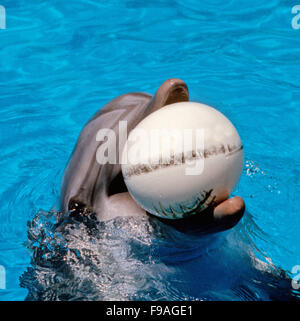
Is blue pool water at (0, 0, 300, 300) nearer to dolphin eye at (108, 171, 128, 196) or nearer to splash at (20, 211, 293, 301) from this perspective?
splash at (20, 211, 293, 301)

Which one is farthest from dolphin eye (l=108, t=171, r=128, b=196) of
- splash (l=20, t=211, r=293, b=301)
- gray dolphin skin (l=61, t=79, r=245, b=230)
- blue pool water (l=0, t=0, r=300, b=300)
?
blue pool water (l=0, t=0, r=300, b=300)

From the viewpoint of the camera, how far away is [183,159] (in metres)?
2.12

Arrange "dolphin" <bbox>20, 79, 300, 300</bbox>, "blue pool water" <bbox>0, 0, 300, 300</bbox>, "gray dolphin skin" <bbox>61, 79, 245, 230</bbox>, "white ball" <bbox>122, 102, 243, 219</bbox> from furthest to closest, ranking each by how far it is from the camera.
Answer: "blue pool water" <bbox>0, 0, 300, 300</bbox> < "dolphin" <bbox>20, 79, 300, 300</bbox> < "gray dolphin skin" <bbox>61, 79, 245, 230</bbox> < "white ball" <bbox>122, 102, 243, 219</bbox>

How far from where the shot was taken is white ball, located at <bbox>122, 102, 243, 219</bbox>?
6.97 ft

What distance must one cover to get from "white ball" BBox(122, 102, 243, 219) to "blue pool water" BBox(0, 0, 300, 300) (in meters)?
1.13

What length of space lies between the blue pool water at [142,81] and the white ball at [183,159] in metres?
1.13

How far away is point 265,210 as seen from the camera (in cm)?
400

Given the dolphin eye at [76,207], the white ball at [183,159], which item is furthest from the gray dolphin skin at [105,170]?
the white ball at [183,159]

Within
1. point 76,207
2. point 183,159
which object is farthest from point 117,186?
point 183,159

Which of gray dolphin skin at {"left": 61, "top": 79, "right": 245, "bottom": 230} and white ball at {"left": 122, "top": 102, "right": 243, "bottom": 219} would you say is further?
gray dolphin skin at {"left": 61, "top": 79, "right": 245, "bottom": 230}

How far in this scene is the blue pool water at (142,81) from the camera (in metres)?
3.99

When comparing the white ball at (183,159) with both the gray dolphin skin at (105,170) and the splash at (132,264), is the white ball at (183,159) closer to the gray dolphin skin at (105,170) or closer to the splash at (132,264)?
the gray dolphin skin at (105,170)
